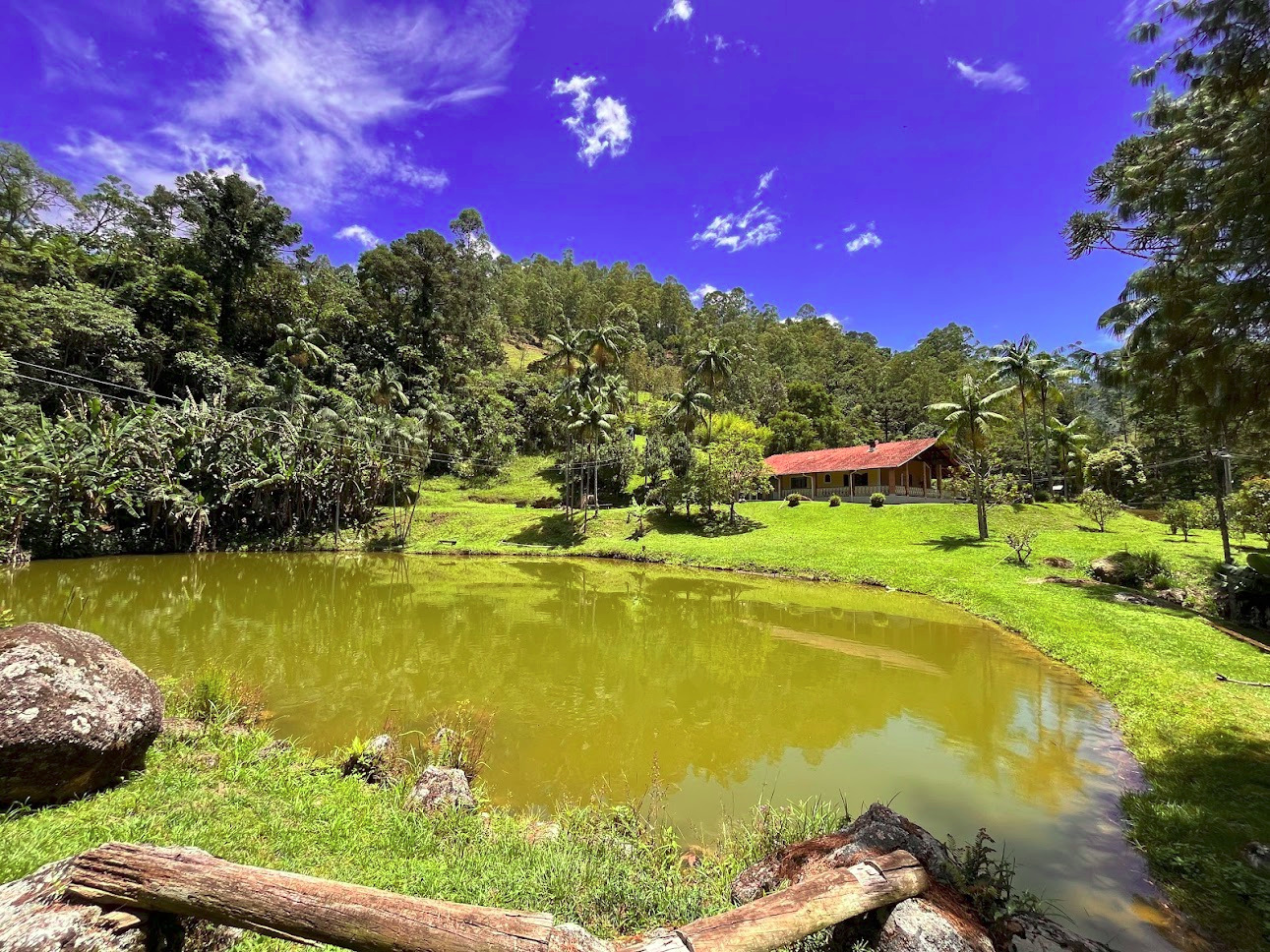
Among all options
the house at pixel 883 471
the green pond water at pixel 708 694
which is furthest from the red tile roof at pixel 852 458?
the green pond water at pixel 708 694

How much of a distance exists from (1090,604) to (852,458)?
26.8 m

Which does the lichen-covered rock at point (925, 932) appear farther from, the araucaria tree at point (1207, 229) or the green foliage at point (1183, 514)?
the green foliage at point (1183, 514)

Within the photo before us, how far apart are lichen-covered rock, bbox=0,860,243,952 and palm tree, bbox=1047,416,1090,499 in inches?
2074

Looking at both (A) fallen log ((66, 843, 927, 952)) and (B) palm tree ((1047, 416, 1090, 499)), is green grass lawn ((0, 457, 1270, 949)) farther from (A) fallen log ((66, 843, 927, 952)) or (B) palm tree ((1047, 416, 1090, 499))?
(B) palm tree ((1047, 416, 1090, 499))

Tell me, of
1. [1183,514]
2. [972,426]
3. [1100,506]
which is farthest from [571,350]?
[1183,514]

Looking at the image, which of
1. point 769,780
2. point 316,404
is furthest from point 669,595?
point 316,404

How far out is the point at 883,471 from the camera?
40750mm

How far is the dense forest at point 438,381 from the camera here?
632 centimetres

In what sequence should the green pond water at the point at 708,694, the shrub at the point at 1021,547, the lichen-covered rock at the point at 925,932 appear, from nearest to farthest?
the lichen-covered rock at the point at 925,932, the green pond water at the point at 708,694, the shrub at the point at 1021,547

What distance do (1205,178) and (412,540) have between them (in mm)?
38038

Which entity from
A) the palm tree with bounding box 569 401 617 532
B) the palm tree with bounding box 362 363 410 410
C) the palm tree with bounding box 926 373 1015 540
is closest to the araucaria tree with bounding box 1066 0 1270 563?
the palm tree with bounding box 926 373 1015 540

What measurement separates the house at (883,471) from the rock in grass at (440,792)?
38.1 metres

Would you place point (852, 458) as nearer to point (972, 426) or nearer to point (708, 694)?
point (972, 426)

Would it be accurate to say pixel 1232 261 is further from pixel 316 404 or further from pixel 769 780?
pixel 316 404
